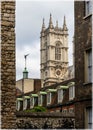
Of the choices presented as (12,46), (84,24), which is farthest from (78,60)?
(12,46)

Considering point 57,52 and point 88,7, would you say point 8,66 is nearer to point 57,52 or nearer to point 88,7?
point 88,7

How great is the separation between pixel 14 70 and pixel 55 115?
1729 cm

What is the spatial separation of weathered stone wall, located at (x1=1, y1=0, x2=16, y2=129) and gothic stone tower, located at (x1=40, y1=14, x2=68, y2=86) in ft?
383

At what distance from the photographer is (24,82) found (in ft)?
291

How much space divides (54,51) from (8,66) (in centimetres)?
12360

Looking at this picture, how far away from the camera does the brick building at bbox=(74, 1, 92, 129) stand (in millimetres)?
22609

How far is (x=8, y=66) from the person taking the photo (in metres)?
15.9

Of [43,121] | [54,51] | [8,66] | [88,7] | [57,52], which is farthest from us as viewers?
[57,52]

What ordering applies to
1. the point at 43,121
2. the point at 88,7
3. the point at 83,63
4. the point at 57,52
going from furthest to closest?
the point at 57,52 < the point at 43,121 < the point at 88,7 < the point at 83,63

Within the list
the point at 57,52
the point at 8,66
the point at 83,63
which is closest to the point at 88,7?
the point at 83,63

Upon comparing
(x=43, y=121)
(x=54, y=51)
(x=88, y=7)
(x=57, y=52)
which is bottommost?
(x=43, y=121)

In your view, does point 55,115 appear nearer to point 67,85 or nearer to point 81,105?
point 81,105

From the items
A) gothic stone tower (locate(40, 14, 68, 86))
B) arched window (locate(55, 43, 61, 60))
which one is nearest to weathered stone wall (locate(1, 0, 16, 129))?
gothic stone tower (locate(40, 14, 68, 86))

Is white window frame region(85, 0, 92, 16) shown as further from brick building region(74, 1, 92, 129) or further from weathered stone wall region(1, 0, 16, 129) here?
weathered stone wall region(1, 0, 16, 129)
